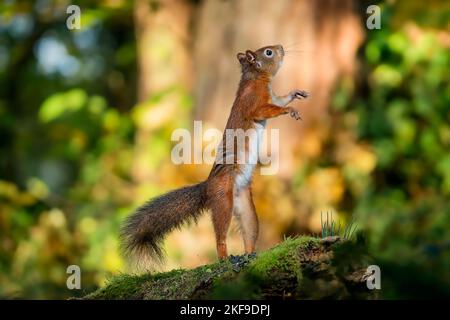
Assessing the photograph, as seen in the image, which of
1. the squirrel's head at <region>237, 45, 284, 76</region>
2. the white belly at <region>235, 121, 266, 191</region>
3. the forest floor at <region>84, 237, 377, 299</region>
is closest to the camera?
the forest floor at <region>84, 237, 377, 299</region>

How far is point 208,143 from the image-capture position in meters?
9.97

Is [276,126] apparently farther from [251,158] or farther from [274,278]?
[274,278]

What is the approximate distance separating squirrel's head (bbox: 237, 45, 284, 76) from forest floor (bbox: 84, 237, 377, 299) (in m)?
1.73

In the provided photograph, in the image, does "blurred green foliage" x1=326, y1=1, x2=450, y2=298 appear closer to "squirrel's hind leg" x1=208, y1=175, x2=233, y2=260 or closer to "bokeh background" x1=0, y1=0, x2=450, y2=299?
"bokeh background" x1=0, y1=0, x2=450, y2=299

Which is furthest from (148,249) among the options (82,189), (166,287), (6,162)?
(6,162)

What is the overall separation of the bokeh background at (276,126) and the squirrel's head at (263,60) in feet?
12.7

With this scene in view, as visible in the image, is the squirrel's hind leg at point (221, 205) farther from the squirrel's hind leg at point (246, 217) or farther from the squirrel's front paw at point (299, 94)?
the squirrel's front paw at point (299, 94)

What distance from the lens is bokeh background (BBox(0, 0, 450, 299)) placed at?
35.1ft

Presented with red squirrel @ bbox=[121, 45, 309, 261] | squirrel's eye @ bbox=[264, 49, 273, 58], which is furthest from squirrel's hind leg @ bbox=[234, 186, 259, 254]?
squirrel's eye @ bbox=[264, 49, 273, 58]

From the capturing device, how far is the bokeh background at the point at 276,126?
35.1 ft

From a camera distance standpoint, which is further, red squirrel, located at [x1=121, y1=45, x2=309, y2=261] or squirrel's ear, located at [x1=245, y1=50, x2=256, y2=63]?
squirrel's ear, located at [x1=245, y1=50, x2=256, y2=63]

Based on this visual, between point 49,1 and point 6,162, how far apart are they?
3920 mm

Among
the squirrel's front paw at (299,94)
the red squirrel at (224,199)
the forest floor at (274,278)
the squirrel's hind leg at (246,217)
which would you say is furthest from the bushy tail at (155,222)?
the squirrel's front paw at (299,94)

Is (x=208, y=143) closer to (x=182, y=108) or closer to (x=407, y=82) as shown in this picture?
(x=182, y=108)
